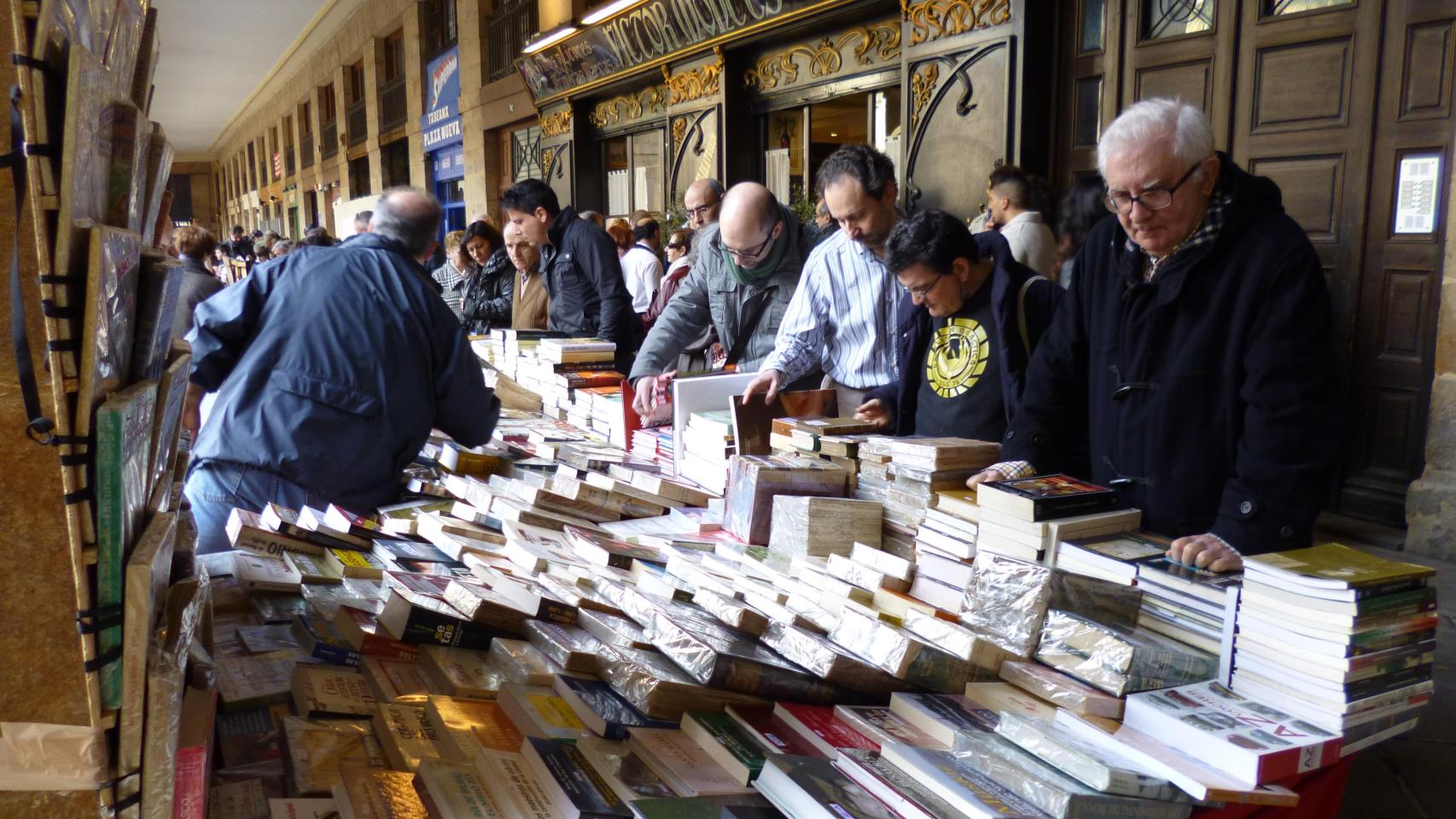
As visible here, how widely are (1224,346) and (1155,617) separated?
0.65 metres

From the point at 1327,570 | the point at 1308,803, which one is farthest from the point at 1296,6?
the point at 1308,803

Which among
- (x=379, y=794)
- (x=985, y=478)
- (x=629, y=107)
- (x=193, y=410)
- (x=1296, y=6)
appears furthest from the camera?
(x=629, y=107)

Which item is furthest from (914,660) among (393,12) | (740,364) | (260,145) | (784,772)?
(260,145)

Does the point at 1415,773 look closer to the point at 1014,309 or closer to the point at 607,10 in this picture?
the point at 1014,309

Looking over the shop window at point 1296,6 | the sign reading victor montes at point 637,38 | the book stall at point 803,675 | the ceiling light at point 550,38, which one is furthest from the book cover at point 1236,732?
the ceiling light at point 550,38

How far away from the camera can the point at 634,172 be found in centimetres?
997

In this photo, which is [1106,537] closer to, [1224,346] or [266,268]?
[1224,346]

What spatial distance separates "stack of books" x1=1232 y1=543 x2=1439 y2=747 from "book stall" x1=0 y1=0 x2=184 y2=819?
1.32 meters

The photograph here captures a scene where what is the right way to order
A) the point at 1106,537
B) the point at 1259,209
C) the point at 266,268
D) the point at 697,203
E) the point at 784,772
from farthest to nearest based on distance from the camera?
the point at 697,203 < the point at 266,268 < the point at 1259,209 < the point at 1106,537 < the point at 784,772

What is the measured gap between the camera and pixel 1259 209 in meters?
1.87

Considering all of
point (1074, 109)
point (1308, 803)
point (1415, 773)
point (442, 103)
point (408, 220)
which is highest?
point (442, 103)

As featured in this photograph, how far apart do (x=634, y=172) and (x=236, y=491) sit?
7.91m

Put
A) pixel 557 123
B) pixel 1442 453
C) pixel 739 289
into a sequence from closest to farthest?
pixel 739 289, pixel 1442 453, pixel 557 123

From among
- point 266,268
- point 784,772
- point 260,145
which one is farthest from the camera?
point 260,145
